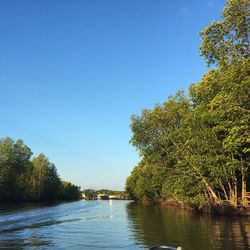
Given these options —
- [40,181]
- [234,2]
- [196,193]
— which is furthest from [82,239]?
[40,181]

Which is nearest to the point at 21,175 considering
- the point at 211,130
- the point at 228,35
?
→ the point at 211,130

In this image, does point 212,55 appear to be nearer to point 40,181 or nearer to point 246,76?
point 246,76

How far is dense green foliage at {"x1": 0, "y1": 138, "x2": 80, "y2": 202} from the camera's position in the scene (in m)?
121

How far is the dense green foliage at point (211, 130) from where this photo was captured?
88.5 feet

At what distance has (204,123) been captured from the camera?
46.9 meters

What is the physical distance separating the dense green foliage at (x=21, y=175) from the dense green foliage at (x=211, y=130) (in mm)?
67434

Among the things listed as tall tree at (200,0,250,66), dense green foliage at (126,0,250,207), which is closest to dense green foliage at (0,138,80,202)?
dense green foliage at (126,0,250,207)

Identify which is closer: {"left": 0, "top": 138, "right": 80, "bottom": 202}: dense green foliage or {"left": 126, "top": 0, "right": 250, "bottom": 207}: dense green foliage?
{"left": 126, "top": 0, "right": 250, "bottom": 207}: dense green foliage

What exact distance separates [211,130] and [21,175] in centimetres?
10236

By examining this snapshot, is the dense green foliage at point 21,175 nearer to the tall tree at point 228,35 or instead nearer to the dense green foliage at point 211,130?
the dense green foliage at point 211,130

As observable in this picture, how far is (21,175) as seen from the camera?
13338 centimetres

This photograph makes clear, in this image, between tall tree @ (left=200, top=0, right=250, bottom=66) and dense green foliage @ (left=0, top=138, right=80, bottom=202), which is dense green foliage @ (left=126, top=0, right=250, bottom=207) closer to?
tall tree @ (left=200, top=0, right=250, bottom=66)

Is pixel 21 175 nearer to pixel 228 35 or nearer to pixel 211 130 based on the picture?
pixel 211 130

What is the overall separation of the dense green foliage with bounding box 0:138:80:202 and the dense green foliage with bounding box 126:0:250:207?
2655 inches
